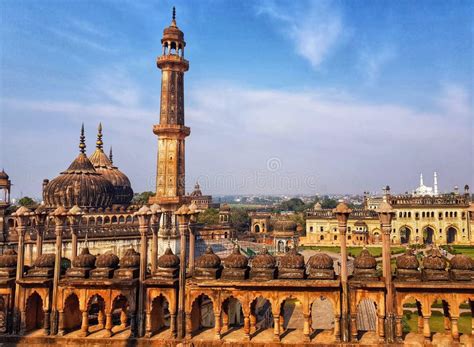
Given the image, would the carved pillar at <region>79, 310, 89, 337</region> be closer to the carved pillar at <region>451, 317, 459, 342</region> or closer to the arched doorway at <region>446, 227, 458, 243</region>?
the carved pillar at <region>451, 317, 459, 342</region>

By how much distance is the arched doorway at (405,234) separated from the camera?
177ft

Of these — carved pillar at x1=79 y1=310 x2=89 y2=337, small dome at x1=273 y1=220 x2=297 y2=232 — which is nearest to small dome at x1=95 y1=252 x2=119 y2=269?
carved pillar at x1=79 y1=310 x2=89 y2=337

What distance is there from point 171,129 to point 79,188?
899 cm

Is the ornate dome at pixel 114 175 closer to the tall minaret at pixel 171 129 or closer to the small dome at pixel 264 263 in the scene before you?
the tall minaret at pixel 171 129

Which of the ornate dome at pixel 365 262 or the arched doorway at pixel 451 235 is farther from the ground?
the ornate dome at pixel 365 262

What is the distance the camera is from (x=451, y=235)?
54.0 m

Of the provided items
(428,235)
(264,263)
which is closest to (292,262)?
(264,263)

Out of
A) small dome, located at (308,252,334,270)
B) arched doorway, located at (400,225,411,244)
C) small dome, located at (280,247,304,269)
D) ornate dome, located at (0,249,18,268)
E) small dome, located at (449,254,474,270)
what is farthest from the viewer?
arched doorway, located at (400,225,411,244)

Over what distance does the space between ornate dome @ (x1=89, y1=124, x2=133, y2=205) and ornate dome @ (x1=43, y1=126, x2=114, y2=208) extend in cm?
230

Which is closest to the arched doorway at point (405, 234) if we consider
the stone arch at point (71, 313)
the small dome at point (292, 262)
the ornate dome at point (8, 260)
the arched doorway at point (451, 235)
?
the arched doorway at point (451, 235)

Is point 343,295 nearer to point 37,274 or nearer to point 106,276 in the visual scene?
point 106,276

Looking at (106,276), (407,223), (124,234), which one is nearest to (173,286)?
(106,276)

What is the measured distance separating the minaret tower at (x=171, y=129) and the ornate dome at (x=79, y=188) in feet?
15.3

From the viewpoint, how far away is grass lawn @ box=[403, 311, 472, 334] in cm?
1612
